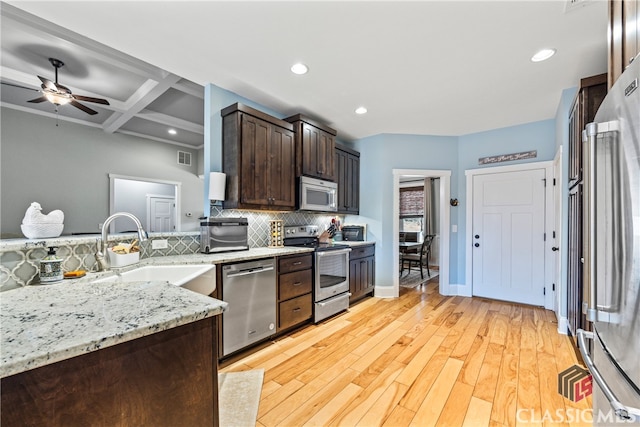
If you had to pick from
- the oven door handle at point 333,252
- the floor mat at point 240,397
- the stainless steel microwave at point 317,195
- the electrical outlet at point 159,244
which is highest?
the stainless steel microwave at point 317,195

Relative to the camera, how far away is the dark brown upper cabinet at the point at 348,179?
434cm

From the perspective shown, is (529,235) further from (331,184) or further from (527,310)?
(331,184)

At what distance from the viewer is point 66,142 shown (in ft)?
14.9

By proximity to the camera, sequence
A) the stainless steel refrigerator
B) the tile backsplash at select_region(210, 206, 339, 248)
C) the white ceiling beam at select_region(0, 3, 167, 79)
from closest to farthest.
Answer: the stainless steel refrigerator, the white ceiling beam at select_region(0, 3, 167, 79), the tile backsplash at select_region(210, 206, 339, 248)

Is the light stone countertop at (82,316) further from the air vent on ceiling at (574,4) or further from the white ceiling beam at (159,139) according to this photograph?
the white ceiling beam at (159,139)

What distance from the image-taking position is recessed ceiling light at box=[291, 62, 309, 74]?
2.53m

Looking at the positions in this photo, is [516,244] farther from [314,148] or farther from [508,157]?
[314,148]

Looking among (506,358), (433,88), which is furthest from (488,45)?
(506,358)

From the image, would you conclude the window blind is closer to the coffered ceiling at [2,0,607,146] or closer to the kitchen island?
the coffered ceiling at [2,0,607,146]

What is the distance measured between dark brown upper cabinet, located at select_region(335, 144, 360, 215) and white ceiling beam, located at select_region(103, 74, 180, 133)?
97.0 inches

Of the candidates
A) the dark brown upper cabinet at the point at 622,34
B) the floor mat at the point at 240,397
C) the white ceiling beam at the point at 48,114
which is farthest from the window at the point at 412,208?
the white ceiling beam at the point at 48,114

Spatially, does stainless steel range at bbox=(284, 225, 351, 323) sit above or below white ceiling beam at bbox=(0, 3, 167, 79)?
below

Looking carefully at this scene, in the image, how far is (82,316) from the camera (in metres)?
0.86

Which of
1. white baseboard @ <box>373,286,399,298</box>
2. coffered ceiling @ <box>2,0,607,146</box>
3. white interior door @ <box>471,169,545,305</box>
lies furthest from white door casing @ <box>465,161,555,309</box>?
white baseboard @ <box>373,286,399,298</box>
